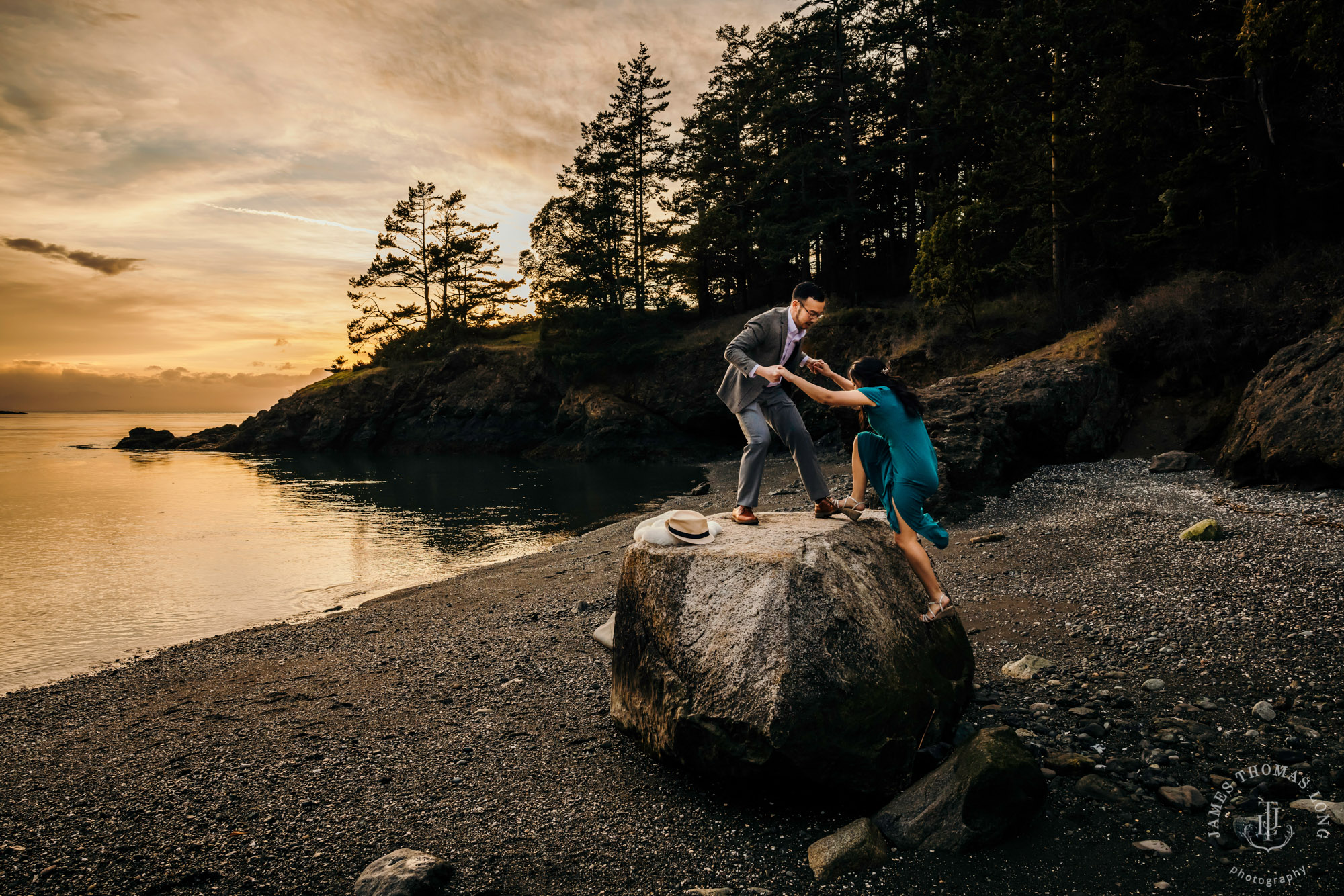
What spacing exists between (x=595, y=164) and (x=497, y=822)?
5147cm

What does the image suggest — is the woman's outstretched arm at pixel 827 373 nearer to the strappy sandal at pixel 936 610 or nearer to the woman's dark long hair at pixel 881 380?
the woman's dark long hair at pixel 881 380

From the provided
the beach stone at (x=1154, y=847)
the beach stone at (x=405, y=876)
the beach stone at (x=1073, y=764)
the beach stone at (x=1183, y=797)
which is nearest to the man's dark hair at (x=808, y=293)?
the beach stone at (x=1073, y=764)

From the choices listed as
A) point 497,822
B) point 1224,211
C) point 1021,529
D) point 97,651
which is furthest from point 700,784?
point 1224,211

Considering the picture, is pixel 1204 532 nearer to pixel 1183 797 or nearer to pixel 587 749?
pixel 1183 797

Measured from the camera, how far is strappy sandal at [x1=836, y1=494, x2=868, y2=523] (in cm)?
628

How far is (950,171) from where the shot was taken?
126 feet

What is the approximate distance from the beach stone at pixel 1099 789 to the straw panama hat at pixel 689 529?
122 inches

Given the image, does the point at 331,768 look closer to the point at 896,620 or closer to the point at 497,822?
the point at 497,822

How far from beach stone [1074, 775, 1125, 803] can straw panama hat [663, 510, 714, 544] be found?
309 cm

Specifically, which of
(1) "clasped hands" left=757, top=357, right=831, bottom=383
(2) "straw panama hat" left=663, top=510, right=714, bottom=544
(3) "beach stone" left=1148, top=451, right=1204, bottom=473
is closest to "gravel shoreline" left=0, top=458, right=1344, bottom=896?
(2) "straw panama hat" left=663, top=510, right=714, bottom=544

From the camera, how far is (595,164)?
164ft

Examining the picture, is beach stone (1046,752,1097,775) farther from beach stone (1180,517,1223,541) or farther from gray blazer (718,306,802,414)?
beach stone (1180,517,1223,541)

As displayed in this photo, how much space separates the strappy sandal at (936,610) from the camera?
18.0 feet

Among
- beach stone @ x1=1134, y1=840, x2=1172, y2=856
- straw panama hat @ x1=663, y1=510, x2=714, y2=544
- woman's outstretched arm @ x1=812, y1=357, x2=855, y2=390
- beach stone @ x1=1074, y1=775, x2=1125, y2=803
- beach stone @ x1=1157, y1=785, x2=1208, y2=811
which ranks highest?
woman's outstretched arm @ x1=812, y1=357, x2=855, y2=390
